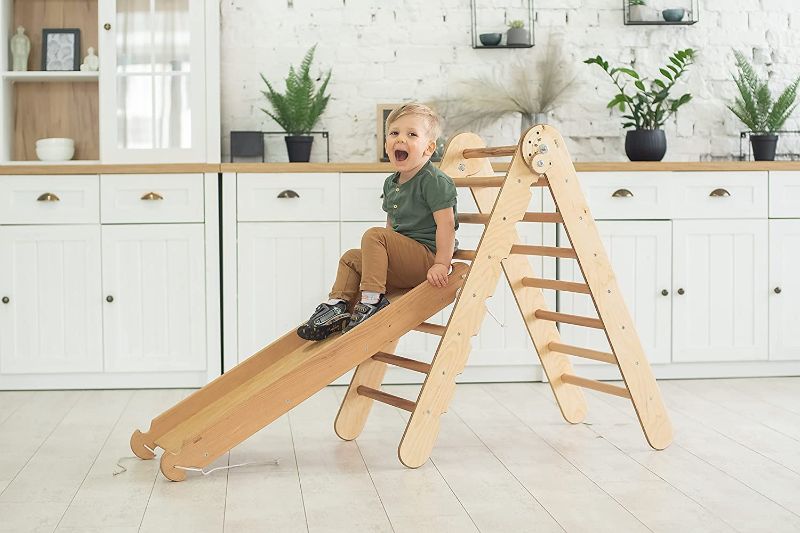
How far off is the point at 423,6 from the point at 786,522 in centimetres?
306

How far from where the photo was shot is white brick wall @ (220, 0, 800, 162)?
4660 millimetres

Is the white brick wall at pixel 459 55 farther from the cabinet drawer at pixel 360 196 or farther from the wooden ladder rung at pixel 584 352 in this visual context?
the wooden ladder rung at pixel 584 352

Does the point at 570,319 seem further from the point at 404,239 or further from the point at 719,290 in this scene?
the point at 719,290

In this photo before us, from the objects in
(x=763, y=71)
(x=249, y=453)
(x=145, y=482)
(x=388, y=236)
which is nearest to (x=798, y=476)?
(x=388, y=236)

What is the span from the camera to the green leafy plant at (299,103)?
14.6 ft

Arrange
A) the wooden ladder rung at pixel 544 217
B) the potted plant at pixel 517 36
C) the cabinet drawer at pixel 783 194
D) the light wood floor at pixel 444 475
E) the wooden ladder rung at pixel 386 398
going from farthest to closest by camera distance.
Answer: the potted plant at pixel 517 36, the cabinet drawer at pixel 783 194, the wooden ladder rung at pixel 544 217, the wooden ladder rung at pixel 386 398, the light wood floor at pixel 444 475

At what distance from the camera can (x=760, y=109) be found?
15.3ft

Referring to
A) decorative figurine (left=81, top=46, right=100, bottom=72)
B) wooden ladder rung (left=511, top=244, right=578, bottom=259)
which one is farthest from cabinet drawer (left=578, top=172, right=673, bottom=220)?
decorative figurine (left=81, top=46, right=100, bottom=72)

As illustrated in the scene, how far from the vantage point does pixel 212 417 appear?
280 cm

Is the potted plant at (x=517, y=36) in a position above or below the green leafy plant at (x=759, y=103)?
above

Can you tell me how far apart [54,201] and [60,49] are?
76 centimetres

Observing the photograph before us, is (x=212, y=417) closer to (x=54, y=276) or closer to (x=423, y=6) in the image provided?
(x=54, y=276)

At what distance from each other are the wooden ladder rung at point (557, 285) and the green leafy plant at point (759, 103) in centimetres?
193

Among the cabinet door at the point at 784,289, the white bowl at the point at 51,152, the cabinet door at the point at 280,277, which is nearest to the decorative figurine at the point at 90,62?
the white bowl at the point at 51,152
